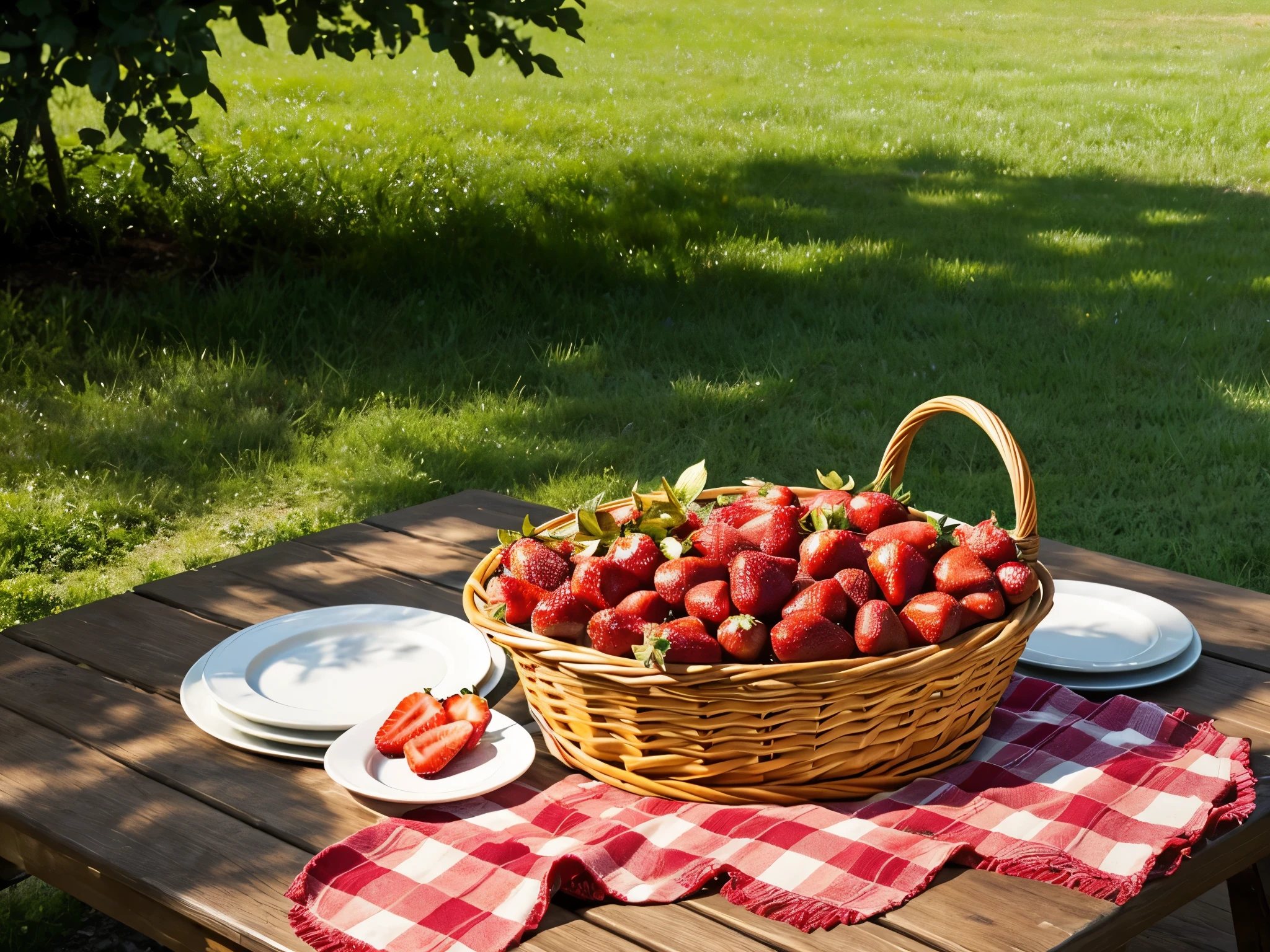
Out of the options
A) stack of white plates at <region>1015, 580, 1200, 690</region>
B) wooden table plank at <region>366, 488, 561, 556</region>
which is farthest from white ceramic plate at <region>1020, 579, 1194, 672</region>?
wooden table plank at <region>366, 488, 561, 556</region>

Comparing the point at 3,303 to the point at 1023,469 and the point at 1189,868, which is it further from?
the point at 1189,868

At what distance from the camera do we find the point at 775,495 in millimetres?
1583

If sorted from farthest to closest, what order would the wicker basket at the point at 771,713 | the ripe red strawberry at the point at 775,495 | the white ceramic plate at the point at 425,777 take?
the ripe red strawberry at the point at 775,495 < the white ceramic plate at the point at 425,777 < the wicker basket at the point at 771,713

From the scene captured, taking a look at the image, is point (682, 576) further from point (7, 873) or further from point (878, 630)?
point (7, 873)

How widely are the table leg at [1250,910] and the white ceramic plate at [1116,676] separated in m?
0.26

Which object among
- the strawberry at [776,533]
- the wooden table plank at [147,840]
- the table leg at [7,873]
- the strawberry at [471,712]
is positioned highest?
the strawberry at [776,533]

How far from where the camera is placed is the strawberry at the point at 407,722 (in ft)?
4.77

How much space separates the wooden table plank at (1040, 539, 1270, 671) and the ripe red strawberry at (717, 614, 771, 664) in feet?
2.77

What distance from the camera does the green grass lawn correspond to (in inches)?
159

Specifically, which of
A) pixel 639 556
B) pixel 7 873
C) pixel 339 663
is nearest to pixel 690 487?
pixel 639 556

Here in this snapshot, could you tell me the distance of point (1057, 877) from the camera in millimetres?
1199

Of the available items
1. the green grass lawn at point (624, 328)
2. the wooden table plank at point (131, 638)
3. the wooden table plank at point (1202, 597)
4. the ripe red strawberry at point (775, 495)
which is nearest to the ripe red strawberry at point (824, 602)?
the ripe red strawberry at point (775, 495)

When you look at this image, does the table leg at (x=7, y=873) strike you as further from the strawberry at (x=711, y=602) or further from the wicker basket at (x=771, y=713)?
the strawberry at (x=711, y=602)

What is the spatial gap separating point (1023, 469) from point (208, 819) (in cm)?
103
